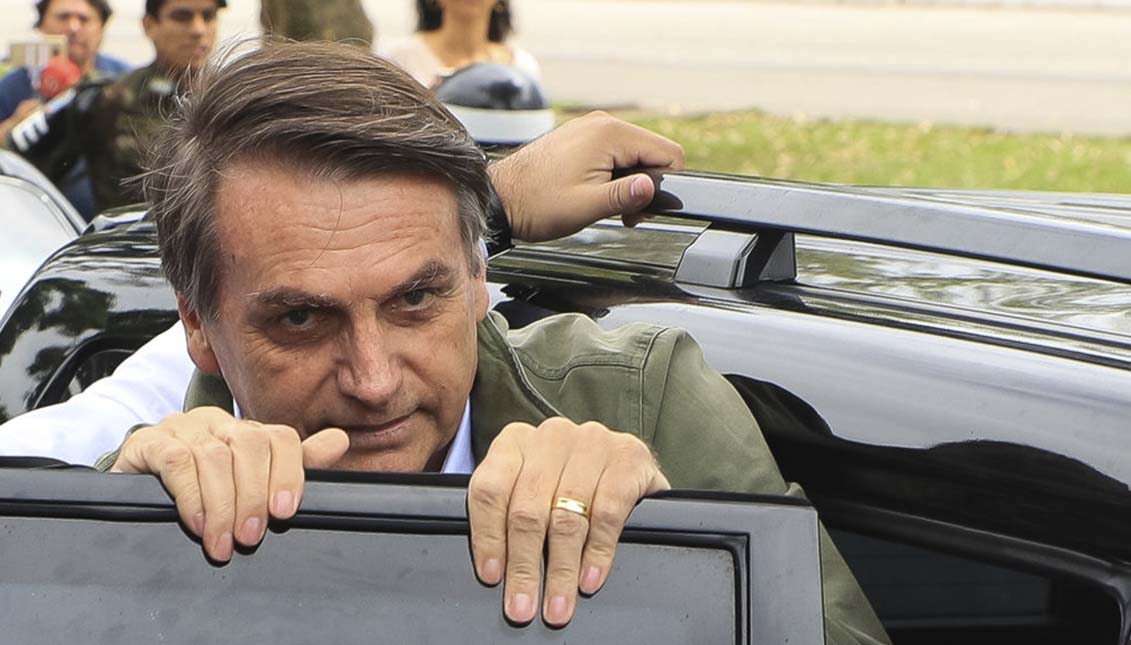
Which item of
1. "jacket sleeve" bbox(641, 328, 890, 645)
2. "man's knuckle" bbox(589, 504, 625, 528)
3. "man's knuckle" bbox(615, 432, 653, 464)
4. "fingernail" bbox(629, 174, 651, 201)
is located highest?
"fingernail" bbox(629, 174, 651, 201)

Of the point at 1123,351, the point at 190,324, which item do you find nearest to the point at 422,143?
the point at 190,324

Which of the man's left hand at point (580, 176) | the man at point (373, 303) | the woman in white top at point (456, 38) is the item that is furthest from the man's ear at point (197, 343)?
the woman in white top at point (456, 38)

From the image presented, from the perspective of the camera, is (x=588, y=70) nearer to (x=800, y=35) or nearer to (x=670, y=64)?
(x=670, y=64)

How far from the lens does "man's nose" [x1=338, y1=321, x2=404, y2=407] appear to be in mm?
1721

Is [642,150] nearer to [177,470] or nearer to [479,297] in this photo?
[479,297]

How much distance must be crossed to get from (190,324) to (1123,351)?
1087 mm

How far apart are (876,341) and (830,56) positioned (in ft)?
48.8

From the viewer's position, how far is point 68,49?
7.45 m

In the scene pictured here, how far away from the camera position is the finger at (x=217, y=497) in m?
1.31

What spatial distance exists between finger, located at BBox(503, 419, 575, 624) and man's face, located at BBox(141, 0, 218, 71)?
5438 millimetres

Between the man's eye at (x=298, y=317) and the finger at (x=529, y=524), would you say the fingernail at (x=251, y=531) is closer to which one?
the finger at (x=529, y=524)

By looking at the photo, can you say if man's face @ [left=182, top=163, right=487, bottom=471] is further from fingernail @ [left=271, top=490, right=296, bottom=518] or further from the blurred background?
the blurred background

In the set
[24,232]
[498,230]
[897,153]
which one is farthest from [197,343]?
[897,153]

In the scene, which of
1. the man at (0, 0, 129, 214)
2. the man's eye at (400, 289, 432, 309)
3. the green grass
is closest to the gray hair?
the man's eye at (400, 289, 432, 309)
